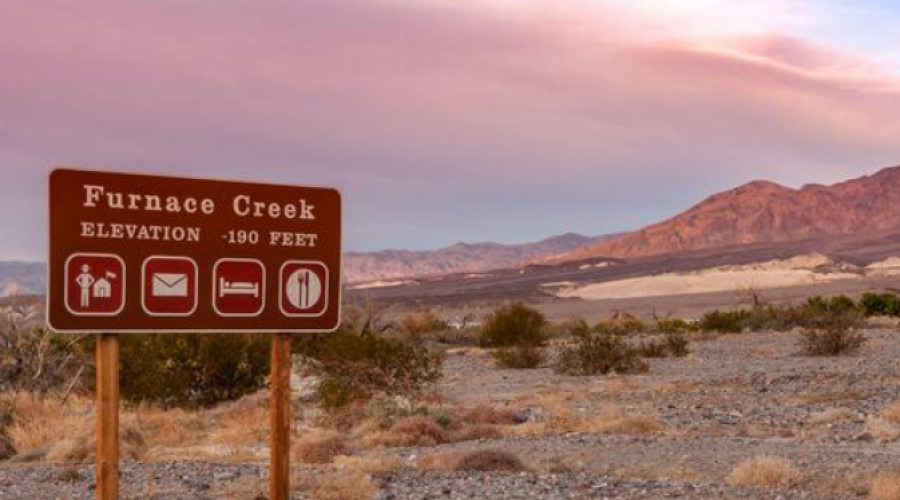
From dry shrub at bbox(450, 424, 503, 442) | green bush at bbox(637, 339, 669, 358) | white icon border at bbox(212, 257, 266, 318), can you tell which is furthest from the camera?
green bush at bbox(637, 339, 669, 358)

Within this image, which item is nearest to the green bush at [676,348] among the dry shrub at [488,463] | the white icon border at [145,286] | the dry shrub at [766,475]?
the dry shrub at [488,463]

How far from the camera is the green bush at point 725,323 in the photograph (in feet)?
173

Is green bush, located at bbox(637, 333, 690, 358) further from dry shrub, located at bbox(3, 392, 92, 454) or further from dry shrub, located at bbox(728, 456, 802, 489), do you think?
dry shrub, located at bbox(728, 456, 802, 489)

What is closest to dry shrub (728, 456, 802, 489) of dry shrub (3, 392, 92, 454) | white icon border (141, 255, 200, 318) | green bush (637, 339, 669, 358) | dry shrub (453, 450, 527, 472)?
dry shrub (453, 450, 527, 472)

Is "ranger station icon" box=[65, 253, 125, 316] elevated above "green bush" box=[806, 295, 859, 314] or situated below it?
above

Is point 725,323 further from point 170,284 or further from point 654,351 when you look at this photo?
point 170,284

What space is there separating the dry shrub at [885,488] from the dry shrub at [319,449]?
22.3ft

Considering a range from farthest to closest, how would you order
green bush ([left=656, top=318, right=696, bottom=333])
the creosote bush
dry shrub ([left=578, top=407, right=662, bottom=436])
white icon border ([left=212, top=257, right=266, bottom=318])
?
green bush ([left=656, top=318, right=696, bottom=333])
the creosote bush
dry shrub ([left=578, top=407, right=662, bottom=436])
white icon border ([left=212, top=257, right=266, bottom=318])

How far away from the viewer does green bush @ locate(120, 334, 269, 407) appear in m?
24.0

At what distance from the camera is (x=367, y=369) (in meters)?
23.0

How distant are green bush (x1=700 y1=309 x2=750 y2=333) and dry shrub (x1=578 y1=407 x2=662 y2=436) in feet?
113

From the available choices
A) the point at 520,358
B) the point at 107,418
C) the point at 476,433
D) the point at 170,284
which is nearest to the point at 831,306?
the point at 520,358

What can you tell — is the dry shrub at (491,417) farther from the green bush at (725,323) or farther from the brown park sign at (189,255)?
the green bush at (725,323)

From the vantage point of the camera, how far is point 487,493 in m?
12.6
